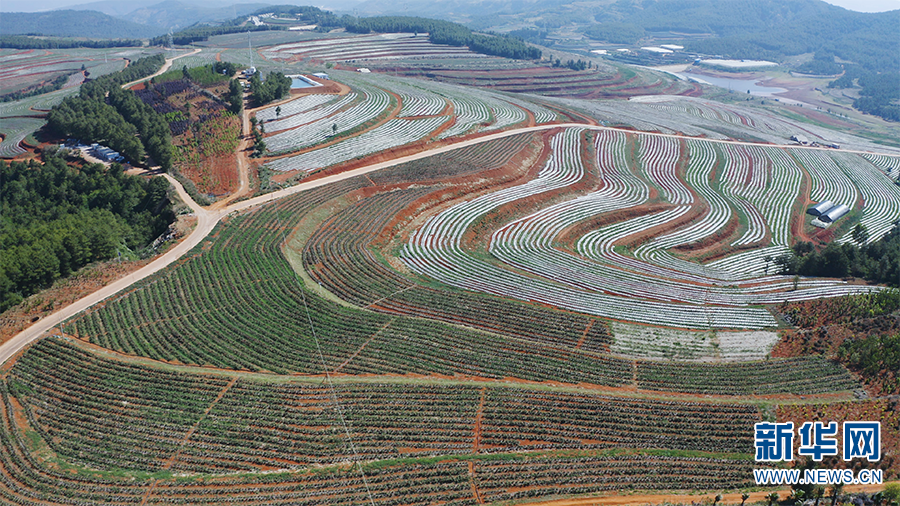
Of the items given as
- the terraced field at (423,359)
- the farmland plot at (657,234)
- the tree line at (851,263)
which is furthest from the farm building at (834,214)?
the tree line at (851,263)

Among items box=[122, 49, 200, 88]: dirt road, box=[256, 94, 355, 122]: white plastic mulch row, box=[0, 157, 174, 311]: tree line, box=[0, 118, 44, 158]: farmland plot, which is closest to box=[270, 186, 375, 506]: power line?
box=[0, 157, 174, 311]: tree line

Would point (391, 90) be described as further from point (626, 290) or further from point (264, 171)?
point (626, 290)

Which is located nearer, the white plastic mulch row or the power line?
the power line

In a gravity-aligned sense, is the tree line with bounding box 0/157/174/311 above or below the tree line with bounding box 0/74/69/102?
below

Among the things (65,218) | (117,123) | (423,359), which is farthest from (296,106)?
(423,359)

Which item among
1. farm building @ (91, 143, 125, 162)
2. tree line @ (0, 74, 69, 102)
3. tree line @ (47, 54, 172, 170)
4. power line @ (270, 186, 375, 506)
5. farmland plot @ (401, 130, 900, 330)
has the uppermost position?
tree line @ (0, 74, 69, 102)

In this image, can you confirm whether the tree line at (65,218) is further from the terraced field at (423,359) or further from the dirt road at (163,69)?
the dirt road at (163,69)

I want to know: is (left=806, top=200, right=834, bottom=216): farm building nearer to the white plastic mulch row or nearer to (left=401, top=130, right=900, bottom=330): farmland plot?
(left=401, top=130, right=900, bottom=330): farmland plot
